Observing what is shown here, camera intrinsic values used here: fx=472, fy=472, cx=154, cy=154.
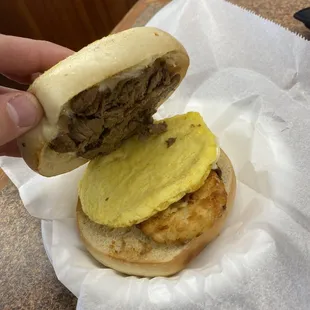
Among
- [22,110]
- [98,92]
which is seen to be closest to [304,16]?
[98,92]

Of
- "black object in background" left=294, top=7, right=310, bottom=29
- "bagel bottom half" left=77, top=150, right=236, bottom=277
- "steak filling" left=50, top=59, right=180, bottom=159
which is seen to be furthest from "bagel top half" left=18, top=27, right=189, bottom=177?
"black object in background" left=294, top=7, right=310, bottom=29

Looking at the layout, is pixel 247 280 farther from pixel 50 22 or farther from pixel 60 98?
pixel 50 22

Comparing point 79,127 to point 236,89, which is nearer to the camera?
point 79,127

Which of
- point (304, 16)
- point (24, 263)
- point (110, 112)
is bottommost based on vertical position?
point (24, 263)

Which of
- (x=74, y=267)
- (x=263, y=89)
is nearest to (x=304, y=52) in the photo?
(x=263, y=89)

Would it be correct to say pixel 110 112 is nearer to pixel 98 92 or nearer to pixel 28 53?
pixel 98 92

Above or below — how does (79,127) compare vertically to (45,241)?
above
